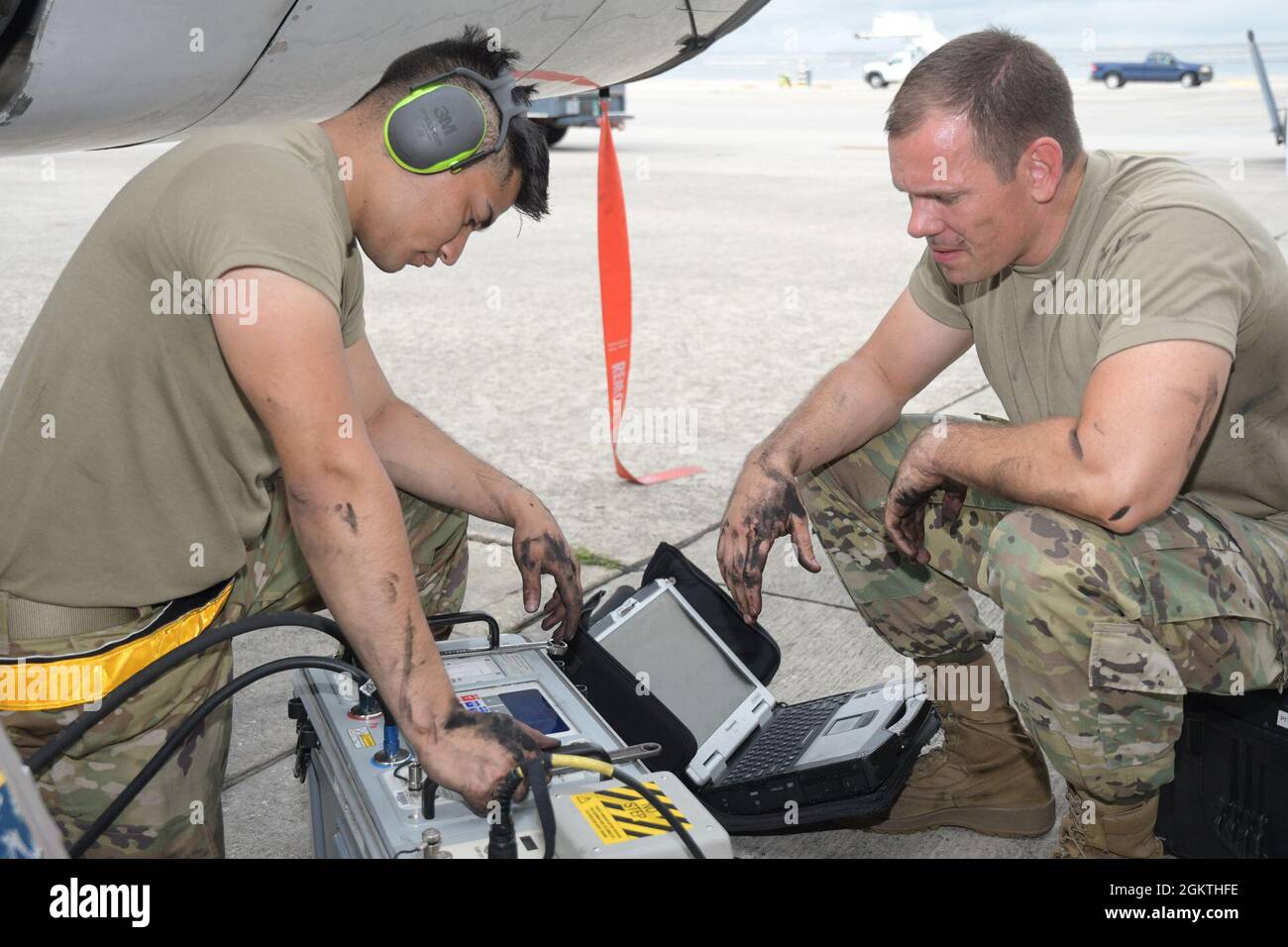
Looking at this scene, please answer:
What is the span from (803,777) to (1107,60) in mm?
53738

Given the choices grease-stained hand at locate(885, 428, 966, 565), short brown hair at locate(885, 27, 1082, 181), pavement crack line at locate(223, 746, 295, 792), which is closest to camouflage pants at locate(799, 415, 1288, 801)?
grease-stained hand at locate(885, 428, 966, 565)

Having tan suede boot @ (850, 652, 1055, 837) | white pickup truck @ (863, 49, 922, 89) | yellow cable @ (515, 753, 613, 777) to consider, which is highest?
white pickup truck @ (863, 49, 922, 89)

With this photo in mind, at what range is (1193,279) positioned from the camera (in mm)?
1920

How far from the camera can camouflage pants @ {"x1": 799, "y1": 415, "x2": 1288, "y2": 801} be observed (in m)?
1.87

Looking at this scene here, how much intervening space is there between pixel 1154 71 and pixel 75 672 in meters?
53.0

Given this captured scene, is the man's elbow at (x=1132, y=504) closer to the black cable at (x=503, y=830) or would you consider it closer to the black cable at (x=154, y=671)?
the black cable at (x=503, y=830)

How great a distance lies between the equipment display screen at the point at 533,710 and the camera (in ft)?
5.88

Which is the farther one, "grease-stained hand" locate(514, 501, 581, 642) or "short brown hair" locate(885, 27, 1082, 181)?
"grease-stained hand" locate(514, 501, 581, 642)

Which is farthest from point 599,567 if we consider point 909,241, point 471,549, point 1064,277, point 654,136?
point 654,136

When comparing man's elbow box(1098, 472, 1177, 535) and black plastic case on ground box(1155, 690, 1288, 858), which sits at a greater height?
man's elbow box(1098, 472, 1177, 535)

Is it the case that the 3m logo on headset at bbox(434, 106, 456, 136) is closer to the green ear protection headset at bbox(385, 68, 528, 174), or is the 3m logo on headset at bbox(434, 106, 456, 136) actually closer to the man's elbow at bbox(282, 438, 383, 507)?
the green ear protection headset at bbox(385, 68, 528, 174)

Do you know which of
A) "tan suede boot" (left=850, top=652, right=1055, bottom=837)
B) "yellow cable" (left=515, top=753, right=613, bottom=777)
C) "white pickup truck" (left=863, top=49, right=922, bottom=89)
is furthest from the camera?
"white pickup truck" (left=863, top=49, right=922, bottom=89)

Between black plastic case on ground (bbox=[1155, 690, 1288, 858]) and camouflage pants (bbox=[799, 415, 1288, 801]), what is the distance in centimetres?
7

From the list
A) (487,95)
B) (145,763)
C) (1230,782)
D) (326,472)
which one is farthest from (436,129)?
(1230,782)
